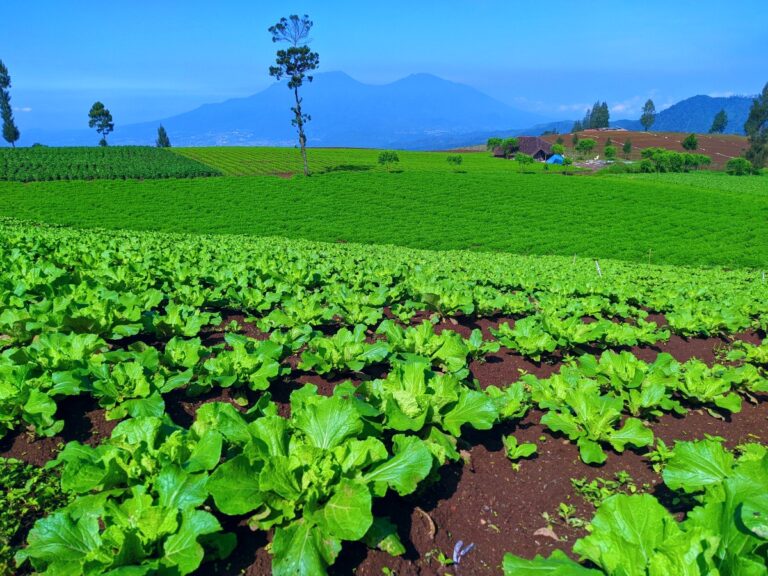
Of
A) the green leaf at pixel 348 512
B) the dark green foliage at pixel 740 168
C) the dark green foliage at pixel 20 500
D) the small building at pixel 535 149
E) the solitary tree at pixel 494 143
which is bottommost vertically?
the dark green foliage at pixel 20 500

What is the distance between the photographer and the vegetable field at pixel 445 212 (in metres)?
40.7

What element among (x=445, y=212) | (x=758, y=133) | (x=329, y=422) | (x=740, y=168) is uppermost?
(x=758, y=133)

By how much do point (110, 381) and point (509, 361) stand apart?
4.62 m

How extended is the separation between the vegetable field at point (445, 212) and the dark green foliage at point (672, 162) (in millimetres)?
35663

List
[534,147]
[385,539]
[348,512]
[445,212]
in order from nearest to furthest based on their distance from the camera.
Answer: [348,512] → [385,539] → [445,212] → [534,147]

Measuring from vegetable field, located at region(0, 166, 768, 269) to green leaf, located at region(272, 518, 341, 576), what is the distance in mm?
39377

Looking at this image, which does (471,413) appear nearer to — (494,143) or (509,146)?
(509,146)

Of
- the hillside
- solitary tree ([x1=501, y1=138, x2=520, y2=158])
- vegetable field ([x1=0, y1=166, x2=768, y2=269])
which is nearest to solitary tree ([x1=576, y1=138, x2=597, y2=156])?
the hillside

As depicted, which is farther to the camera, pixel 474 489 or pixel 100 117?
pixel 100 117

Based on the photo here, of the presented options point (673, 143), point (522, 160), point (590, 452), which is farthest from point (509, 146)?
point (590, 452)

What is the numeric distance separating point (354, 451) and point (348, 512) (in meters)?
0.40

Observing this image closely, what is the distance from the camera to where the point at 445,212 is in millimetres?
53906

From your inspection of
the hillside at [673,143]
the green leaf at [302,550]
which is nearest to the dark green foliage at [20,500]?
the green leaf at [302,550]

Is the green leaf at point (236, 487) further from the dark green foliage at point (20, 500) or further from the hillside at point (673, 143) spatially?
the hillside at point (673, 143)
